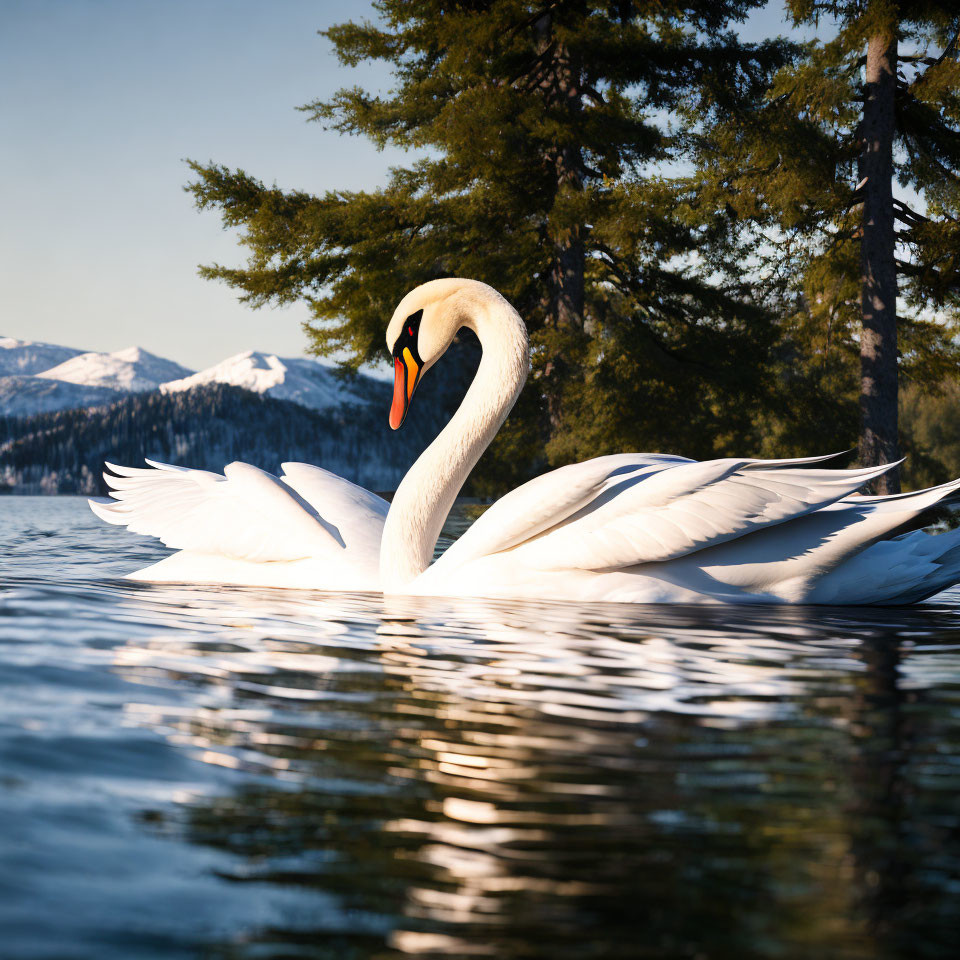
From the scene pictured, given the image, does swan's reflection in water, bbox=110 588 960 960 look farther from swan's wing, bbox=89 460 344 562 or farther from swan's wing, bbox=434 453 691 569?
swan's wing, bbox=89 460 344 562

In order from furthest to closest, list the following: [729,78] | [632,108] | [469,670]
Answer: [632,108], [729,78], [469,670]

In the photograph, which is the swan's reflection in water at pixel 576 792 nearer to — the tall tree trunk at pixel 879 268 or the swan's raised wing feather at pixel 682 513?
the swan's raised wing feather at pixel 682 513

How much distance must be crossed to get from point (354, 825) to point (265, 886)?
0.28m

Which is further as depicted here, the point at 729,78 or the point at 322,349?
the point at 322,349

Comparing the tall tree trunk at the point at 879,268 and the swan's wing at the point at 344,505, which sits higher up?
the tall tree trunk at the point at 879,268

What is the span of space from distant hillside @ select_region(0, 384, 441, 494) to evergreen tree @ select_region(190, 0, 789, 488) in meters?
38.8

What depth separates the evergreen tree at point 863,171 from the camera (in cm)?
1616

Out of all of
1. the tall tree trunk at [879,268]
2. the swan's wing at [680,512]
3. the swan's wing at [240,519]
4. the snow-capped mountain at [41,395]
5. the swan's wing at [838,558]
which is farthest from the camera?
the snow-capped mountain at [41,395]

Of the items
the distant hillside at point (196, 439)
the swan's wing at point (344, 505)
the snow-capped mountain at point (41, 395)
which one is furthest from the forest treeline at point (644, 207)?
the snow-capped mountain at point (41, 395)

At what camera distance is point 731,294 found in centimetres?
1897

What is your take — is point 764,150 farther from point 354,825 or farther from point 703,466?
point 354,825

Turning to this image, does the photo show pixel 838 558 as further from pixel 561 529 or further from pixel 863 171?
pixel 863 171

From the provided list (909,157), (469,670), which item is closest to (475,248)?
(909,157)

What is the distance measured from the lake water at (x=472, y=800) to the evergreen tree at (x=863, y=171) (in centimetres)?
1287
